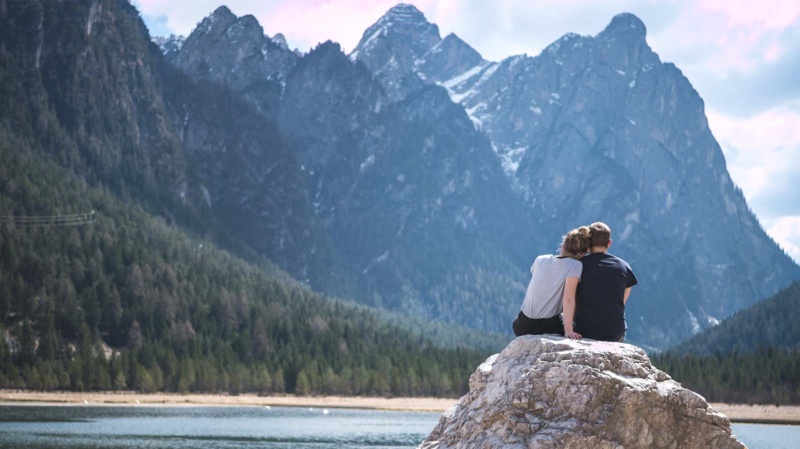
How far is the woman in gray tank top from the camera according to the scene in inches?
691

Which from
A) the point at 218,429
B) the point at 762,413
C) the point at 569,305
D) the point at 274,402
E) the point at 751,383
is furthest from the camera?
the point at 751,383

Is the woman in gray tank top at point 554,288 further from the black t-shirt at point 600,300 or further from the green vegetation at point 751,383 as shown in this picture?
the green vegetation at point 751,383

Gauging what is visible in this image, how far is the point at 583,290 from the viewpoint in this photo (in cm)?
1778

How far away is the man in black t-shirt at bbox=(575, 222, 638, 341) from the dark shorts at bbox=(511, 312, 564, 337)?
0.29 meters

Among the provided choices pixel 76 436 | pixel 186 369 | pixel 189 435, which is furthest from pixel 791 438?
Answer: pixel 186 369

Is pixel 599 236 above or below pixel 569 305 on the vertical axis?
above

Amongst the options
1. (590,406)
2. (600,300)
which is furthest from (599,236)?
(590,406)

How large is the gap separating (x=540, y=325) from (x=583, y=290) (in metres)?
0.82

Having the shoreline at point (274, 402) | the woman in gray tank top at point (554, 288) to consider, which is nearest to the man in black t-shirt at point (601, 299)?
the woman in gray tank top at point (554, 288)

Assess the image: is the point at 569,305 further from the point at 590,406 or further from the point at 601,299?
the point at 590,406

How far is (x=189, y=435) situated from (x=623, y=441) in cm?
8703

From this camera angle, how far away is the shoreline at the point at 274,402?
511ft

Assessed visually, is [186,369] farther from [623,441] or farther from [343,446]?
[623,441]

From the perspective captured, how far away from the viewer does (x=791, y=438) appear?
112250 mm
